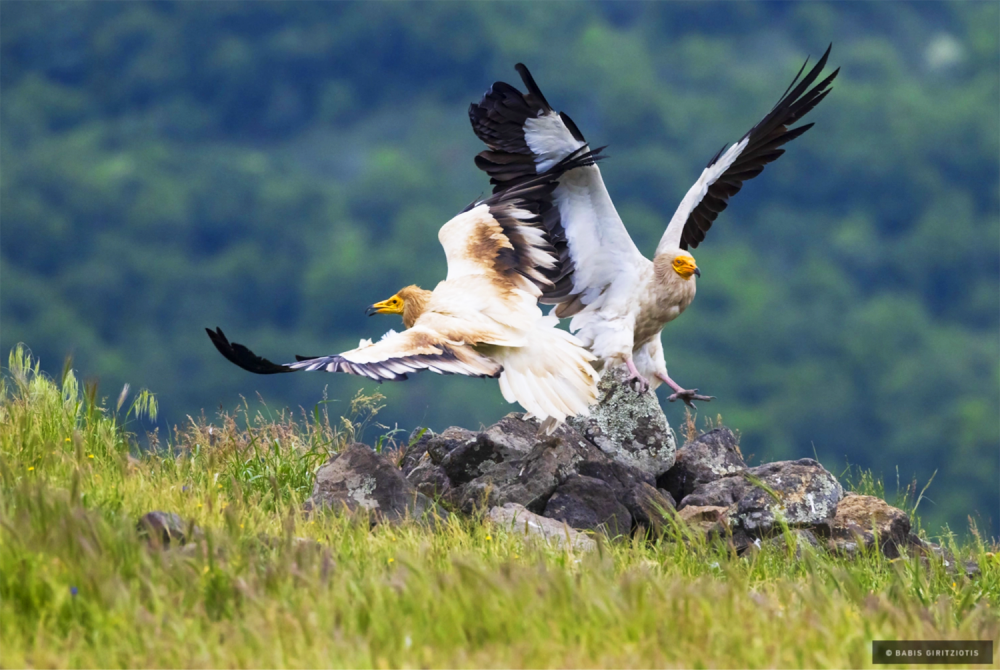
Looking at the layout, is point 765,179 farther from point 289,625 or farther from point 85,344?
point 289,625

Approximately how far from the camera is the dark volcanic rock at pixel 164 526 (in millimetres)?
4520

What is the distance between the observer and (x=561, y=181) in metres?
8.62

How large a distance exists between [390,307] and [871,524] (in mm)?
3049

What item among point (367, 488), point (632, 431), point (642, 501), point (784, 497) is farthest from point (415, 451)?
point (784, 497)

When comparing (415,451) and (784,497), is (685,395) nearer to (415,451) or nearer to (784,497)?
(784,497)

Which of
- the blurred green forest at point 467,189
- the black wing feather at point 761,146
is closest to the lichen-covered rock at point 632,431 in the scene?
the black wing feather at point 761,146

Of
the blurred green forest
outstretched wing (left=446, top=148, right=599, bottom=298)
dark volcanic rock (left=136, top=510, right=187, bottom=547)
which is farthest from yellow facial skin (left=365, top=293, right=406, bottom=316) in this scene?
the blurred green forest

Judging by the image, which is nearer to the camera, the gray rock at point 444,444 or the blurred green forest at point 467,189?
the gray rock at point 444,444

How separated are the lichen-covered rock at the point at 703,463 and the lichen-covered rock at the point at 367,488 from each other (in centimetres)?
212

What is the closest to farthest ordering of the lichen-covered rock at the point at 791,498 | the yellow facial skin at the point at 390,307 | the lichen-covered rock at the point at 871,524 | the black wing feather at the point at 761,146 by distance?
1. the lichen-covered rock at the point at 791,498
2. the lichen-covered rock at the point at 871,524
3. the yellow facial skin at the point at 390,307
4. the black wing feather at the point at 761,146

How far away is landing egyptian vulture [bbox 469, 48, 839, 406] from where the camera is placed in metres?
8.20

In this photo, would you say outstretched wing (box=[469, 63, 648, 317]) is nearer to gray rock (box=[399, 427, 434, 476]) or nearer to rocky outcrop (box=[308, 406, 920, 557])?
rocky outcrop (box=[308, 406, 920, 557])

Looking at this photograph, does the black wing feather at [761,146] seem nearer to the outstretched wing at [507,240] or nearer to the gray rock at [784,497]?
the outstretched wing at [507,240]

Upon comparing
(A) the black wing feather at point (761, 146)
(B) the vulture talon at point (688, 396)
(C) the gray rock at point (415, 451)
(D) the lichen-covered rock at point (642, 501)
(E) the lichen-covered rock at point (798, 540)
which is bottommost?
(E) the lichen-covered rock at point (798, 540)
